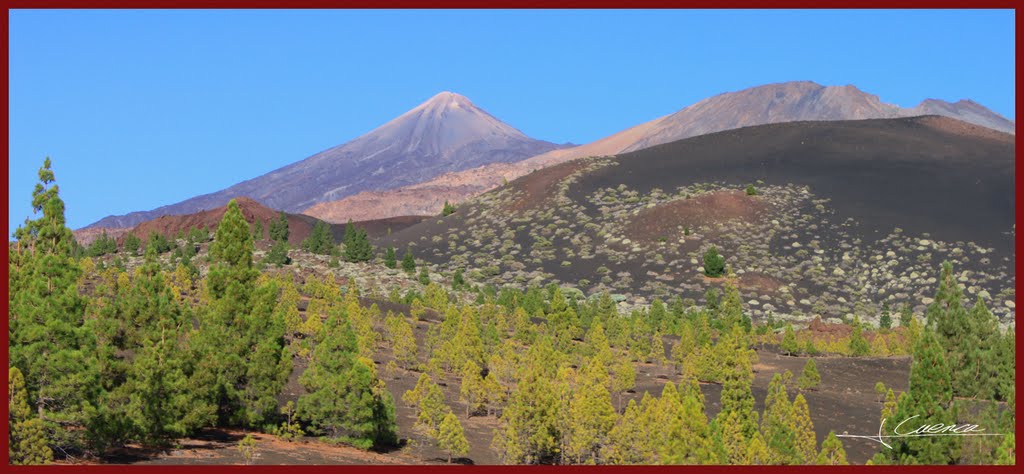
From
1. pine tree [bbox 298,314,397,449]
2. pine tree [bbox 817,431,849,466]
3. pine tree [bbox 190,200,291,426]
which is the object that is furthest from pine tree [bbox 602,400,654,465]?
pine tree [bbox 190,200,291,426]

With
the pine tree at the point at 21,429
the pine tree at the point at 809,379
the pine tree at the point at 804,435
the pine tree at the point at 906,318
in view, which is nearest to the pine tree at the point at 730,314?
the pine tree at the point at 906,318

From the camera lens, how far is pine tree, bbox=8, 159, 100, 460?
76.1 ft

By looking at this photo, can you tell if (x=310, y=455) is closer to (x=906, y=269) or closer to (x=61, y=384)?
(x=61, y=384)

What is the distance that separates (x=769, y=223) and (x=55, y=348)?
75.8 metres

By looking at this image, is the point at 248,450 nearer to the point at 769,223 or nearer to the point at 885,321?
the point at 885,321

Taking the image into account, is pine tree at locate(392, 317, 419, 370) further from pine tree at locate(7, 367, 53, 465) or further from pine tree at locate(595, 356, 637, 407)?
pine tree at locate(7, 367, 53, 465)

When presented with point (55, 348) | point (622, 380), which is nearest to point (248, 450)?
point (55, 348)

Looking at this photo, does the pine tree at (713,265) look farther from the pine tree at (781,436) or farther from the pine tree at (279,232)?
the pine tree at (781,436)

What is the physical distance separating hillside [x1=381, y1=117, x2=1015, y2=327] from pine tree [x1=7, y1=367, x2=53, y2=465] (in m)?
57.6

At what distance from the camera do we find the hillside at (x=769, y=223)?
82.6 metres

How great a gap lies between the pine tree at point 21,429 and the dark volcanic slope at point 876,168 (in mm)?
77629

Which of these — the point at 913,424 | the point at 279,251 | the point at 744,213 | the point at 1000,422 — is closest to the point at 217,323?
the point at 913,424

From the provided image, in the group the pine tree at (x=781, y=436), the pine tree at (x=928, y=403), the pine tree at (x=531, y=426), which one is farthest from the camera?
the pine tree at (x=531, y=426)

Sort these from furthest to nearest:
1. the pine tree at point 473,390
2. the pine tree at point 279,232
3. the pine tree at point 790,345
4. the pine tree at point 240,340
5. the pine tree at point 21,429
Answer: the pine tree at point 279,232, the pine tree at point 790,345, the pine tree at point 473,390, the pine tree at point 240,340, the pine tree at point 21,429
